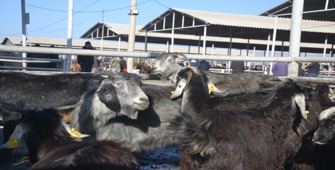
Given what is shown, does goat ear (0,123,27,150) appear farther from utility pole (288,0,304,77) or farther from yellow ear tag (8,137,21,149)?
utility pole (288,0,304,77)

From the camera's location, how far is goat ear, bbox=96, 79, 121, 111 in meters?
4.97

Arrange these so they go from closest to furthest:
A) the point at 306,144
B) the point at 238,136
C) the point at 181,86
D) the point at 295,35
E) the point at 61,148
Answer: the point at 61,148 < the point at 238,136 < the point at 306,144 < the point at 181,86 < the point at 295,35

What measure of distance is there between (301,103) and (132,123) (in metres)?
2.23

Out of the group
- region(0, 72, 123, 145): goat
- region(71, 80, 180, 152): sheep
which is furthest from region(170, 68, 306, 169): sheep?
region(0, 72, 123, 145): goat

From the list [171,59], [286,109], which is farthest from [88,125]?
[171,59]

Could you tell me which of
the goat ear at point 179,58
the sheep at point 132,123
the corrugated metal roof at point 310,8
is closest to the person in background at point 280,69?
the goat ear at point 179,58

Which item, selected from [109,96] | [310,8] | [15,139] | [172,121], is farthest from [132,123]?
[310,8]

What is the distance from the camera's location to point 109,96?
4.99 m

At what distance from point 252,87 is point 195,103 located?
6.88 ft

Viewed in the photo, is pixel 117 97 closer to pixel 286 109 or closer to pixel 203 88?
pixel 203 88

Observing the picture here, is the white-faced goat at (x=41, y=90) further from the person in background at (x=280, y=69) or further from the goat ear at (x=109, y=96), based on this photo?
the person in background at (x=280, y=69)

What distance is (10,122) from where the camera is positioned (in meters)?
5.52

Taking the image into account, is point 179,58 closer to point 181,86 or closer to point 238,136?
point 181,86

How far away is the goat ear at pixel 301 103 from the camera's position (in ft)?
15.2
